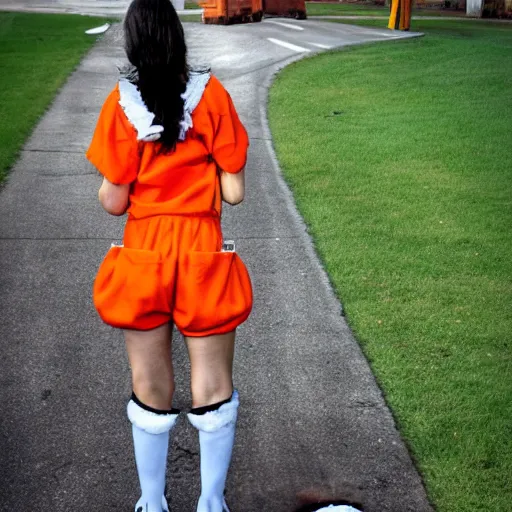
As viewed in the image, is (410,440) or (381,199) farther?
(381,199)

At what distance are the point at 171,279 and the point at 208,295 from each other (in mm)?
143

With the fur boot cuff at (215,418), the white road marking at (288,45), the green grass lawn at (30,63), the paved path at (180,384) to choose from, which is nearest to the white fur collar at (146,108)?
the fur boot cuff at (215,418)

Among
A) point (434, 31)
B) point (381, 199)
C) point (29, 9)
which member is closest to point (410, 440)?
point (381, 199)

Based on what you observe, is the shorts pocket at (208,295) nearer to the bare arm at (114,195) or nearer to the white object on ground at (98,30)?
the bare arm at (114,195)

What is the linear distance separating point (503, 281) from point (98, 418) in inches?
131

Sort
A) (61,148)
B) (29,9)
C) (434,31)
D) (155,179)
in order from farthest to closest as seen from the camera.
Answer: (29,9) → (434,31) → (61,148) → (155,179)

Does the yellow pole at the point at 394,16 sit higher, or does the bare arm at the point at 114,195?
the bare arm at the point at 114,195

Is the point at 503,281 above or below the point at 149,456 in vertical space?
below

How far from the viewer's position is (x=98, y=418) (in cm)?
416

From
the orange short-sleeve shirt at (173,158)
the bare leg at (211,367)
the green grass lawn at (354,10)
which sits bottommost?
the green grass lawn at (354,10)

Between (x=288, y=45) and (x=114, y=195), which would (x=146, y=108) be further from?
(x=288, y=45)

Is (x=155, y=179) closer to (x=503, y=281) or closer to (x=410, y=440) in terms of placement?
(x=410, y=440)

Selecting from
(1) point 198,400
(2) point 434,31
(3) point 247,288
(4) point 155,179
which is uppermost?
(4) point 155,179

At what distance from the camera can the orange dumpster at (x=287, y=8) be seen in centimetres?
2712
